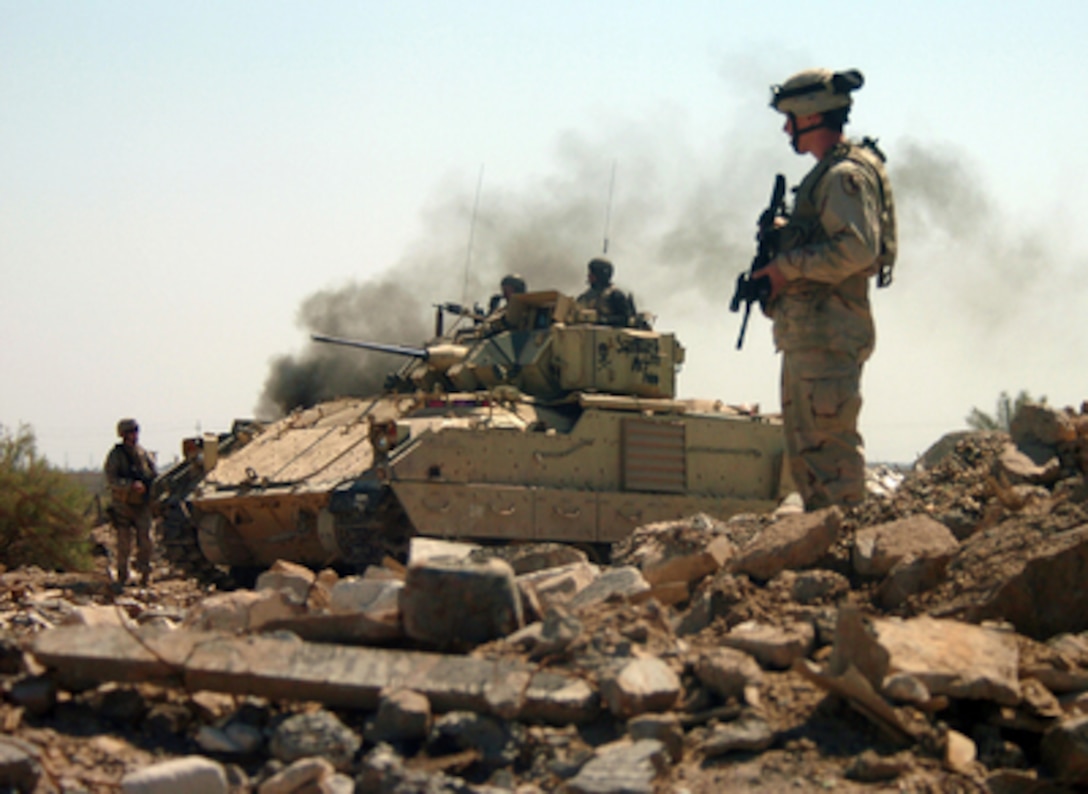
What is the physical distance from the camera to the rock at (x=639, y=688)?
462 cm

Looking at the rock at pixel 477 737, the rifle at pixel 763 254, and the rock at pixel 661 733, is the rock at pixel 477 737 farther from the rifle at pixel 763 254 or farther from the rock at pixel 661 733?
the rifle at pixel 763 254

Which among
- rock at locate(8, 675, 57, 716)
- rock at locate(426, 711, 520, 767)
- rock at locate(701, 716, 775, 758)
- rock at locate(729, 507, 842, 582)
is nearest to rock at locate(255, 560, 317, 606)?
rock at locate(729, 507, 842, 582)

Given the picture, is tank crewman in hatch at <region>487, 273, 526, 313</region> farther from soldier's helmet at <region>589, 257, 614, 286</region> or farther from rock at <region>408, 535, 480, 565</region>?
rock at <region>408, 535, 480, 565</region>

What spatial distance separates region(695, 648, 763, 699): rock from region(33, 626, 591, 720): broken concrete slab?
474 mm

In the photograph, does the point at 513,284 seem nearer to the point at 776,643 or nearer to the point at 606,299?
the point at 606,299

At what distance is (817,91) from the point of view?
25.3 feet

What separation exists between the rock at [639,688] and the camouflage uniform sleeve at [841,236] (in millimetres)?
3302

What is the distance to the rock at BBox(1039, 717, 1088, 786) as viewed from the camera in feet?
14.5

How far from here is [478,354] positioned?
1528 cm

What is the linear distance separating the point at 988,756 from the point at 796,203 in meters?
3.96

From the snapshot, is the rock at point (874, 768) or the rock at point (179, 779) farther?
the rock at point (874, 768)

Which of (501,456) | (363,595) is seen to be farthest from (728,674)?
(501,456)

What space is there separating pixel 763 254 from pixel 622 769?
4349 millimetres

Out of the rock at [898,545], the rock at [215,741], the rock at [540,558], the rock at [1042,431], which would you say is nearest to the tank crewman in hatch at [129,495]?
the rock at [540,558]
